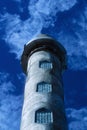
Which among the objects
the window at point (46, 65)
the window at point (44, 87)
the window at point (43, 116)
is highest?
the window at point (46, 65)

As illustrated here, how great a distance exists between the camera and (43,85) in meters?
36.2

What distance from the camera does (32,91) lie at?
117ft

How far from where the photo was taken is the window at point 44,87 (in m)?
35.5

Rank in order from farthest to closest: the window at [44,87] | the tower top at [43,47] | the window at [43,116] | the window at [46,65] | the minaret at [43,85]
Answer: the tower top at [43,47] < the window at [46,65] < the window at [44,87] < the minaret at [43,85] < the window at [43,116]

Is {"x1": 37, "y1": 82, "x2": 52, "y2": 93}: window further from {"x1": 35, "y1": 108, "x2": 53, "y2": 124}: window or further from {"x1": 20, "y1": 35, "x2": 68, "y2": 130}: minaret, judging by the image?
{"x1": 35, "y1": 108, "x2": 53, "y2": 124}: window

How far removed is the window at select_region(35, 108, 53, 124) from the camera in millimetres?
31734

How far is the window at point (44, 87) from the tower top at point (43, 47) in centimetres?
738

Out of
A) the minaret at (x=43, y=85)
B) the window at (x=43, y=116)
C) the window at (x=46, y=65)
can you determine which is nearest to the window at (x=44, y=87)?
the minaret at (x=43, y=85)

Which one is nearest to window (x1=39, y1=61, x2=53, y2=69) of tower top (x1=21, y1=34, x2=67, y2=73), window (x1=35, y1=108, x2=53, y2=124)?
tower top (x1=21, y1=34, x2=67, y2=73)

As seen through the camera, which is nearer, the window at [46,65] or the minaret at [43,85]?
the minaret at [43,85]

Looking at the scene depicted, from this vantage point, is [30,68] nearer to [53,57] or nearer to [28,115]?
[53,57]

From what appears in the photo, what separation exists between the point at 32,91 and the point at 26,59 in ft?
28.8

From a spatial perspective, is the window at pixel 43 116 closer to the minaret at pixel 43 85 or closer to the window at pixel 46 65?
the minaret at pixel 43 85

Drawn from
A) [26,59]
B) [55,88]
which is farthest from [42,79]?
[26,59]
